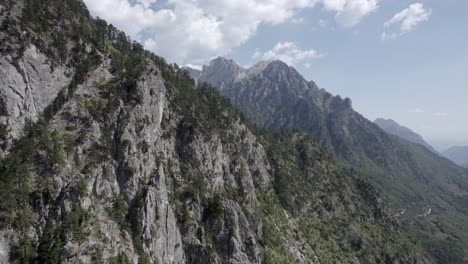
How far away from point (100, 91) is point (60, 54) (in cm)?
1841

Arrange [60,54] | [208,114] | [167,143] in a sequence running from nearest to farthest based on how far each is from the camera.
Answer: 1. [60,54]
2. [167,143]
3. [208,114]

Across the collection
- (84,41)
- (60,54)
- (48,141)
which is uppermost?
(84,41)

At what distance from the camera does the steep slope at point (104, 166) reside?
94.4m

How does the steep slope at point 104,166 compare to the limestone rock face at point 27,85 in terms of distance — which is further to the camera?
the limestone rock face at point 27,85

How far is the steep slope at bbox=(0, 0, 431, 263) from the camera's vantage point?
94438mm

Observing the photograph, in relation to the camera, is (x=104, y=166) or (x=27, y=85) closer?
(x=104, y=166)

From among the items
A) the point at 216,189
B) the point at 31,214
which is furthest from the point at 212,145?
the point at 31,214

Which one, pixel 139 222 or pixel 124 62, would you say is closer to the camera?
pixel 139 222

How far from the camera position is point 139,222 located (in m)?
109

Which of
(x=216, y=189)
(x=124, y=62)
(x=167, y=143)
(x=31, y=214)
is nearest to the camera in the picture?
(x=31, y=214)

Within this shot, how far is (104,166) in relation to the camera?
4345 inches

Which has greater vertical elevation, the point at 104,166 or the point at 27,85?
the point at 27,85

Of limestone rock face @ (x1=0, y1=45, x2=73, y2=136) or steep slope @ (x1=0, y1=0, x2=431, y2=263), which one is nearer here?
steep slope @ (x1=0, y1=0, x2=431, y2=263)

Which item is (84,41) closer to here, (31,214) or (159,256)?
(31,214)
